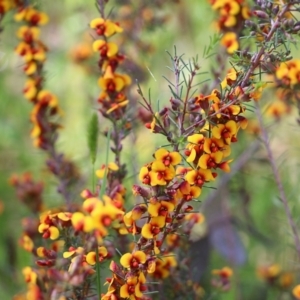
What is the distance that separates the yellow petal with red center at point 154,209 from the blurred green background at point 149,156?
36cm

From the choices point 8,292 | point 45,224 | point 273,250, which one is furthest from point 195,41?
point 45,224

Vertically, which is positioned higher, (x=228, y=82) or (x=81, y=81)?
(x=228, y=82)

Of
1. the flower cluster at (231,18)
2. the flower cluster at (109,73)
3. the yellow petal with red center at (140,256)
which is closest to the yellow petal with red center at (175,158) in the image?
the yellow petal with red center at (140,256)

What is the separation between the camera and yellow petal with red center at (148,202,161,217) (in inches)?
27.3

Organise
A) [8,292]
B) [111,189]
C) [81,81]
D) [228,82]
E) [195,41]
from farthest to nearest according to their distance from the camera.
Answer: [81,81], [195,41], [8,292], [111,189], [228,82]

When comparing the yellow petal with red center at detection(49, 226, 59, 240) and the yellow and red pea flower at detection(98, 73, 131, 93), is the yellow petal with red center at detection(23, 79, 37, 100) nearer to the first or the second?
the yellow and red pea flower at detection(98, 73, 131, 93)

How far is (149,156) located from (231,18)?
3.20 ft

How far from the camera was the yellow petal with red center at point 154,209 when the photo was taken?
0.69m

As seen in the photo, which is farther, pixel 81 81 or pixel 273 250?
pixel 81 81

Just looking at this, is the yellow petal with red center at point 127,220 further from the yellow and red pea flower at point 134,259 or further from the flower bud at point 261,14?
the flower bud at point 261,14

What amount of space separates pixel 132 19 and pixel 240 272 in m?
0.71

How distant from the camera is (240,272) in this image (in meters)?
1.40

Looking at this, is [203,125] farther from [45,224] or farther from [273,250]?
[273,250]

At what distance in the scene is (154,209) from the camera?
697 mm
